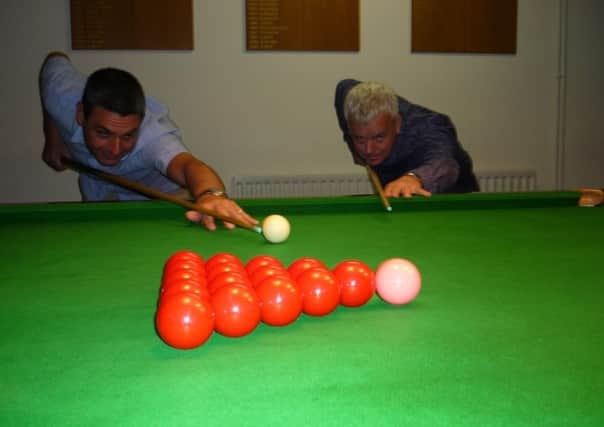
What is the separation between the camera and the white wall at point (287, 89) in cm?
425

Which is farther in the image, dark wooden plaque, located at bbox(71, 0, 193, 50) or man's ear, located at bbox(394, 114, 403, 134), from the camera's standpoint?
dark wooden plaque, located at bbox(71, 0, 193, 50)

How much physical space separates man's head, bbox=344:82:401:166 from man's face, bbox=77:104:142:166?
1496mm

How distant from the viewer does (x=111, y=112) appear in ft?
10.2

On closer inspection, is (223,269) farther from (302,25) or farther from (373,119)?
(302,25)

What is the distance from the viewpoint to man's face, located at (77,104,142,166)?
3.11 metres

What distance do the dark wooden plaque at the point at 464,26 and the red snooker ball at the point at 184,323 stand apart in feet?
13.3

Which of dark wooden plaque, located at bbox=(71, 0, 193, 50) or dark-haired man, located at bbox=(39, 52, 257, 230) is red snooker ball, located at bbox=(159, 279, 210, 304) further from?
dark wooden plaque, located at bbox=(71, 0, 193, 50)

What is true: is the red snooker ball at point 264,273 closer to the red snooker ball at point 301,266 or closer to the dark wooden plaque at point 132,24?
the red snooker ball at point 301,266

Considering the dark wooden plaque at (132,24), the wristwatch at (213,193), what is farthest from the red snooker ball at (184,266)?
the dark wooden plaque at (132,24)

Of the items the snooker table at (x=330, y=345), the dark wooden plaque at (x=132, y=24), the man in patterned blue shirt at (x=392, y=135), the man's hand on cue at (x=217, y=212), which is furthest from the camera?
the dark wooden plaque at (x=132, y=24)

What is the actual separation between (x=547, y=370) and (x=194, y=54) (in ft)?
12.9

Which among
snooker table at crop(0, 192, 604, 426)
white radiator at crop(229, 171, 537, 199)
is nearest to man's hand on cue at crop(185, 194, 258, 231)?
snooker table at crop(0, 192, 604, 426)

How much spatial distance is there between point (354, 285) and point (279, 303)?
7.2 inches

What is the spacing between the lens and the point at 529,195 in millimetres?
2447
